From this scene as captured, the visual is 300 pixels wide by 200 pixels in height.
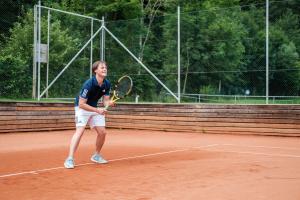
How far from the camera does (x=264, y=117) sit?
435 inches

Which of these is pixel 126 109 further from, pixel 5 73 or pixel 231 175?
pixel 231 175

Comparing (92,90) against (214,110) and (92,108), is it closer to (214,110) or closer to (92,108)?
(92,108)

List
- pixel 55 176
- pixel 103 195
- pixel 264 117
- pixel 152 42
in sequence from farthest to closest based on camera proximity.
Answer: pixel 152 42
pixel 264 117
pixel 55 176
pixel 103 195

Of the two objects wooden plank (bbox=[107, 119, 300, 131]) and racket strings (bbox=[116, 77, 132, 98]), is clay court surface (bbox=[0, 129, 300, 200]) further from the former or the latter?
wooden plank (bbox=[107, 119, 300, 131])

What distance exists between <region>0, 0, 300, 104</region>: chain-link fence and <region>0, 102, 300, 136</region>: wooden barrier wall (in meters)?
0.33

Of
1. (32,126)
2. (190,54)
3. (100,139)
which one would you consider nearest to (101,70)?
(100,139)

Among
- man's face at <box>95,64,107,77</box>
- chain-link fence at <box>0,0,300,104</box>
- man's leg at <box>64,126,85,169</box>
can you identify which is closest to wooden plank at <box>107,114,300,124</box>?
chain-link fence at <box>0,0,300,104</box>

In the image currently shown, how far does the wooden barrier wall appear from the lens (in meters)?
10.9

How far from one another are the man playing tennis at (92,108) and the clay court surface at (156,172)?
274mm

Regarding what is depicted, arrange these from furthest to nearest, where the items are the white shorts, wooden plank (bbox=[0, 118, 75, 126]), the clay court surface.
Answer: wooden plank (bbox=[0, 118, 75, 126]), the white shorts, the clay court surface

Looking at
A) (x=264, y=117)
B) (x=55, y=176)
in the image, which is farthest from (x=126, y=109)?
(x=55, y=176)

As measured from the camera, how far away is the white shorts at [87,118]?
611 centimetres

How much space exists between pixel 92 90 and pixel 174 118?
21.4 feet

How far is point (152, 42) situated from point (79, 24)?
8.84 feet
